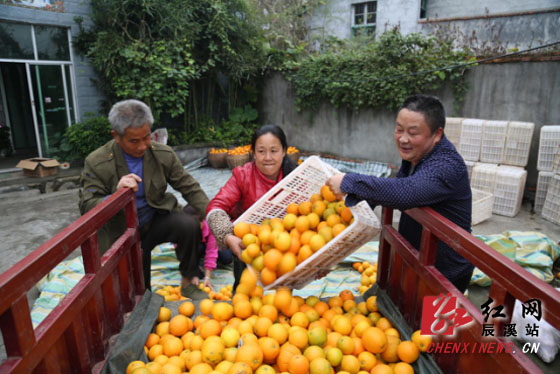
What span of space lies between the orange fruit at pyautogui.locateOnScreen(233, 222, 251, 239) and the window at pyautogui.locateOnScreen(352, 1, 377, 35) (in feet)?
37.8

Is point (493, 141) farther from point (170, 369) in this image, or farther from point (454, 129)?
point (170, 369)

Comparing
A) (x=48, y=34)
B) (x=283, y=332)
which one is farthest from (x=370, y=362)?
(x=48, y=34)

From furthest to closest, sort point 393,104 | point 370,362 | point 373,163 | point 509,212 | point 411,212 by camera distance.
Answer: point 373,163
point 393,104
point 509,212
point 411,212
point 370,362

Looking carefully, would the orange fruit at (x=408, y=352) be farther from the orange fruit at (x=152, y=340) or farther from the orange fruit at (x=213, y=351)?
the orange fruit at (x=152, y=340)

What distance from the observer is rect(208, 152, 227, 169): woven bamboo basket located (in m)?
9.09

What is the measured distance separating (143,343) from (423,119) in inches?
72.8

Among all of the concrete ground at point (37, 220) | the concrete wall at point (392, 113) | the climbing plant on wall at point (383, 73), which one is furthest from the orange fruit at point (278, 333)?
the climbing plant on wall at point (383, 73)

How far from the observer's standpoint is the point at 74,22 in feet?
26.4

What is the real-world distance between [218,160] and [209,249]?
18.4ft

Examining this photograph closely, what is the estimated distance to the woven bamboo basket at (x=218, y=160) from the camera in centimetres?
909

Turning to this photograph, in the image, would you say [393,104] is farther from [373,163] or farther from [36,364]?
[36,364]

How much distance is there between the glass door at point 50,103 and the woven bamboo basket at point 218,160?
335 cm

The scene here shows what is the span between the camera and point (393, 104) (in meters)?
7.65

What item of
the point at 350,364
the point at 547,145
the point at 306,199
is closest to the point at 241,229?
the point at 306,199
